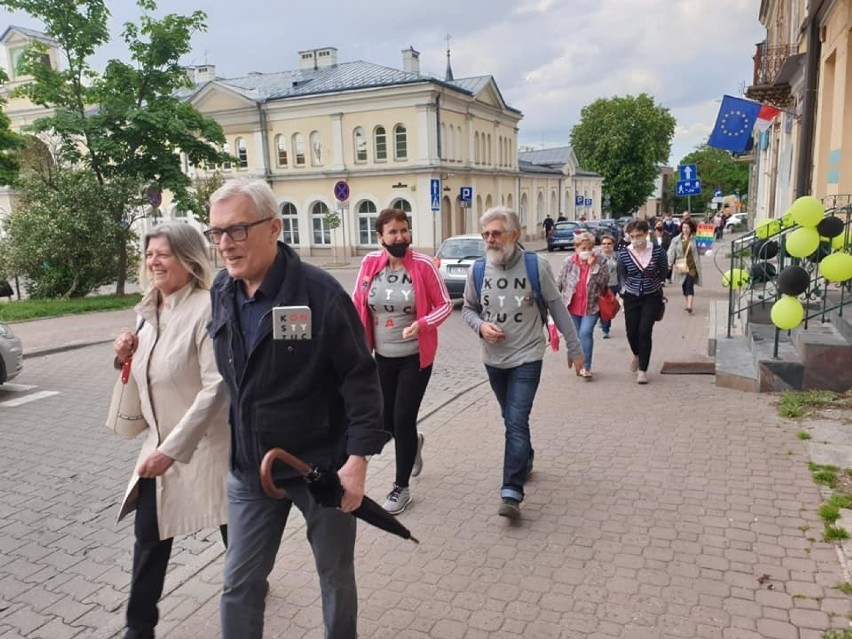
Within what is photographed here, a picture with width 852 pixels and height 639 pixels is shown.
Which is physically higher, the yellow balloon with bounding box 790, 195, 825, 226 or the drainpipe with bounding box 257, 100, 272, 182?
the drainpipe with bounding box 257, 100, 272, 182

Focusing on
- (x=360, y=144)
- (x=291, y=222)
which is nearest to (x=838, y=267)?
(x=360, y=144)

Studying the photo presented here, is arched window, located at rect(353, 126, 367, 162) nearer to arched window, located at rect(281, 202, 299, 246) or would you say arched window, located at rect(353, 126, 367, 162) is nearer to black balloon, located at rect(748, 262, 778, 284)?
arched window, located at rect(281, 202, 299, 246)

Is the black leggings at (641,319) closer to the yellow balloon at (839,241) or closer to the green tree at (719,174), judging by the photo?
the yellow balloon at (839,241)

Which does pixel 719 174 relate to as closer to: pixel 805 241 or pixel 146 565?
pixel 805 241

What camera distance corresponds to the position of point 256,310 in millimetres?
2373

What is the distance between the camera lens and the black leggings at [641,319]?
752 cm

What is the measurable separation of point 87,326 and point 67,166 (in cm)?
711

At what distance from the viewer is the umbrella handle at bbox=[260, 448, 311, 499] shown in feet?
7.29

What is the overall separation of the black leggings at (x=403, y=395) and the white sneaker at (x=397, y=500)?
17 cm

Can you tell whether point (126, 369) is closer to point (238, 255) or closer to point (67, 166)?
point (238, 255)

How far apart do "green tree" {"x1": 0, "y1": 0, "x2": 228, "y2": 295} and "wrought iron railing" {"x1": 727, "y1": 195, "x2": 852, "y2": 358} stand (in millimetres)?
14542

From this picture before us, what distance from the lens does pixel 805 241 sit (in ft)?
21.6

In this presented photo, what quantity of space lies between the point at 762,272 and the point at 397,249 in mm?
6014

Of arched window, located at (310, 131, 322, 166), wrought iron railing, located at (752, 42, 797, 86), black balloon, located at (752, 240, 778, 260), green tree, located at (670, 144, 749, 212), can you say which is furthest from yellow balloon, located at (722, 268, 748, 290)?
green tree, located at (670, 144, 749, 212)
